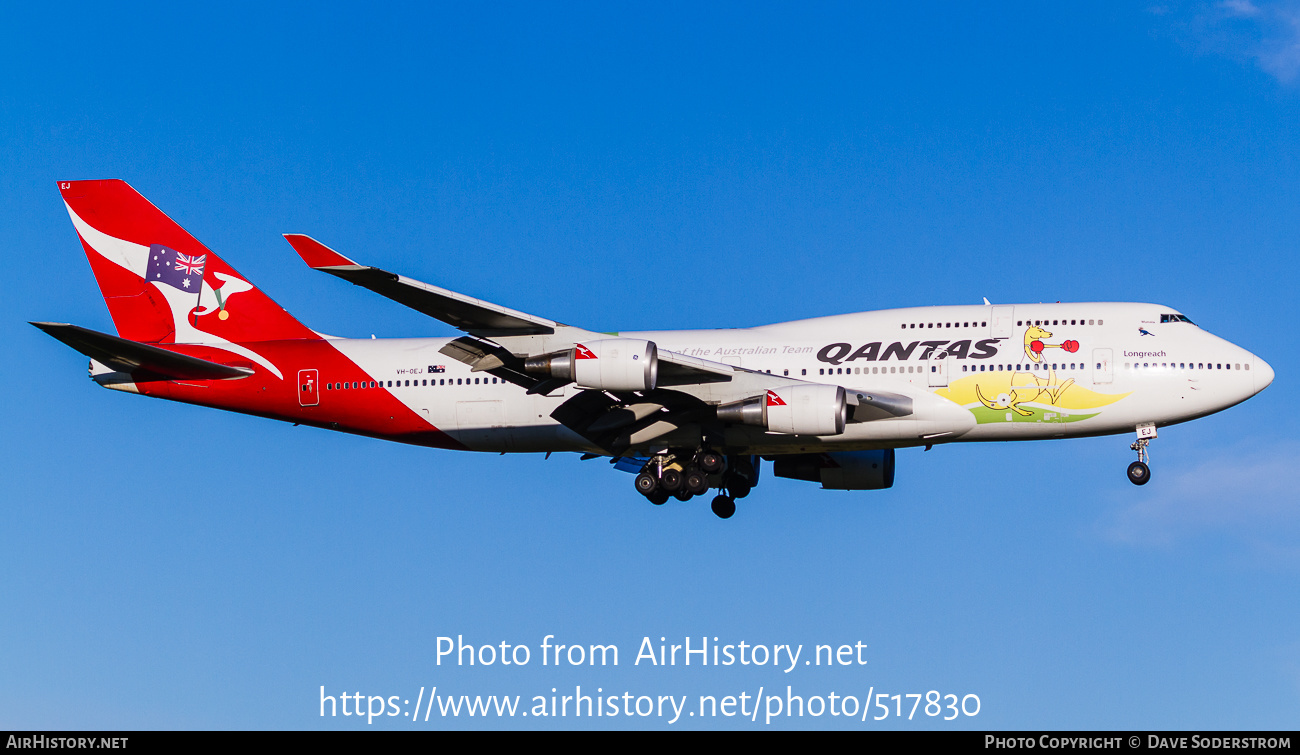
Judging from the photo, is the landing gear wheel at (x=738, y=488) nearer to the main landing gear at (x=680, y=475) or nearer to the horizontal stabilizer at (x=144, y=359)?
the main landing gear at (x=680, y=475)

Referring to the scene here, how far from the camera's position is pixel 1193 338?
33.4m

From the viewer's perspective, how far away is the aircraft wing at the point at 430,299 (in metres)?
28.6

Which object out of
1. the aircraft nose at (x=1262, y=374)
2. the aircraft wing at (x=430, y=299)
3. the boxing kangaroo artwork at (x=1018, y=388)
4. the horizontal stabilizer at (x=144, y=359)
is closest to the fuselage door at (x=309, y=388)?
the horizontal stabilizer at (x=144, y=359)

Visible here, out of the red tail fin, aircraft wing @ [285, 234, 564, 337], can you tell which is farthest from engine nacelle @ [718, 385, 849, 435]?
the red tail fin

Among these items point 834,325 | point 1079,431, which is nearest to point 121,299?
point 834,325

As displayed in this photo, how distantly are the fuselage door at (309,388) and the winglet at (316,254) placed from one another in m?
8.69

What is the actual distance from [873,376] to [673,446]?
546 centimetres

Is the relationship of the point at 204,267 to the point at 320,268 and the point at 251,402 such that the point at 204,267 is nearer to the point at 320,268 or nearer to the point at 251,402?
the point at 251,402

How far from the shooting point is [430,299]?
30.5 m

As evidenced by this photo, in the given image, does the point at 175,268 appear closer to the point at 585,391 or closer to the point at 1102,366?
the point at 585,391

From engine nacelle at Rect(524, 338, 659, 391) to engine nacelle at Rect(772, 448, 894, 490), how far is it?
830 centimetres

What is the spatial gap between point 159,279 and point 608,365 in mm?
15470

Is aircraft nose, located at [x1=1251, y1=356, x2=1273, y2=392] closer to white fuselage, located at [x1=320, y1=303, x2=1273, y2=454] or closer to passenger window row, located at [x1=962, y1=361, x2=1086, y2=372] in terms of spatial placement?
white fuselage, located at [x1=320, y1=303, x2=1273, y2=454]

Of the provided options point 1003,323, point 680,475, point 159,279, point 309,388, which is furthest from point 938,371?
point 159,279
